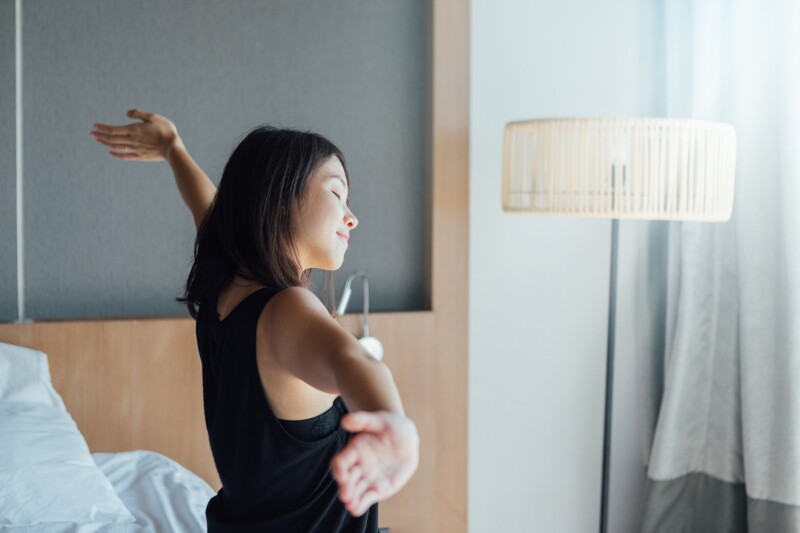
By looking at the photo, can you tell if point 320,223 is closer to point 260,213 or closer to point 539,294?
point 260,213

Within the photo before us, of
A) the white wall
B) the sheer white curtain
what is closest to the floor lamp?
the sheer white curtain

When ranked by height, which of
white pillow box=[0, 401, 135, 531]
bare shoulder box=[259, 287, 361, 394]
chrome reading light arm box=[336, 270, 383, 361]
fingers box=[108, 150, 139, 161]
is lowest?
white pillow box=[0, 401, 135, 531]

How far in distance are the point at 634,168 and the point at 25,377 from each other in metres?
1.65

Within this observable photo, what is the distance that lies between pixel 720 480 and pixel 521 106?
1.33 m

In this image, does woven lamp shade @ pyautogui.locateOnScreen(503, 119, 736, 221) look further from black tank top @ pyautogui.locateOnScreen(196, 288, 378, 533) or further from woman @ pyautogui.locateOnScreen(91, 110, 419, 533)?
black tank top @ pyautogui.locateOnScreen(196, 288, 378, 533)

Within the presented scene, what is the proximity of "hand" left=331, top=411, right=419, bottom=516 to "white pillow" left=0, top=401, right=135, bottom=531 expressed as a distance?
118 centimetres

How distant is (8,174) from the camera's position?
221 cm

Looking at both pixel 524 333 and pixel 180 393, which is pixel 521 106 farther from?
pixel 180 393

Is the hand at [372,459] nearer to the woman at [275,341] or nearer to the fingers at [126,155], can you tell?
the woman at [275,341]

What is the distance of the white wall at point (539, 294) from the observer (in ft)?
8.57

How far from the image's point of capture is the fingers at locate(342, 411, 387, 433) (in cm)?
61

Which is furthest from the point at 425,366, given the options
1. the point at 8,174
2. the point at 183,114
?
the point at 8,174

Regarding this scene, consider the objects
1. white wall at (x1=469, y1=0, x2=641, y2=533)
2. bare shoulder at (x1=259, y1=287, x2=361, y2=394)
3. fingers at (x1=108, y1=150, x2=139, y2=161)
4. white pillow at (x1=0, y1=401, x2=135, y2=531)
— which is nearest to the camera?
bare shoulder at (x1=259, y1=287, x2=361, y2=394)

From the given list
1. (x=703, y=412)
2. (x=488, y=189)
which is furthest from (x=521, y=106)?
(x=703, y=412)
